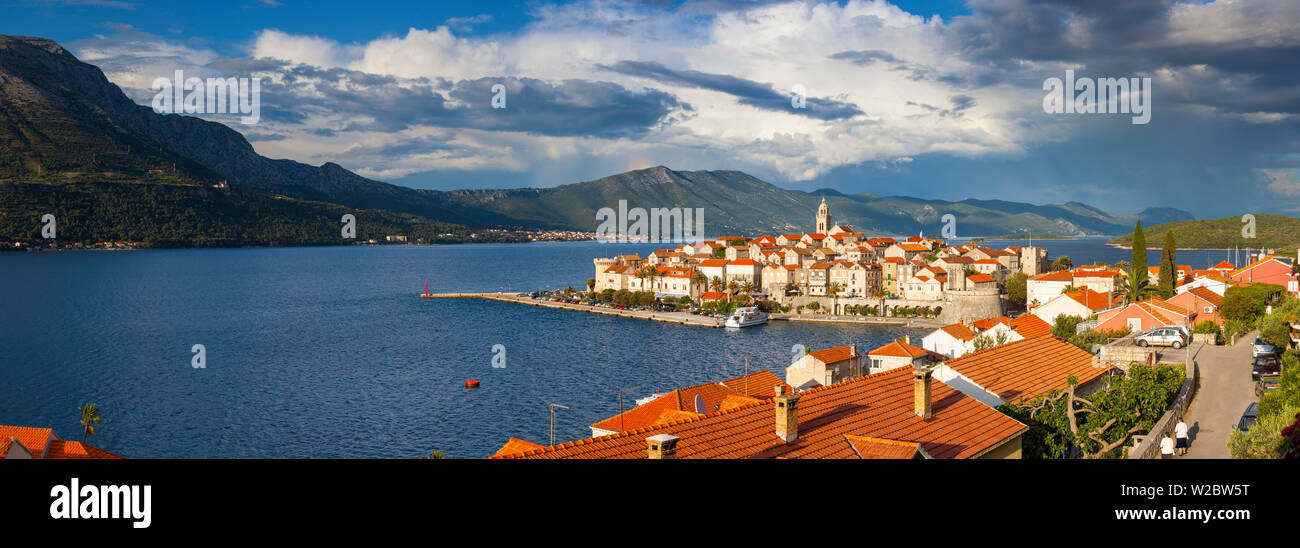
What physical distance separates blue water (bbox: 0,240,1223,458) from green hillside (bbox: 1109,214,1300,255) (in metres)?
116

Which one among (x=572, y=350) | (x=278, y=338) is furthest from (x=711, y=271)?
(x=278, y=338)

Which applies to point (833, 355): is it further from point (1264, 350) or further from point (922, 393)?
point (922, 393)

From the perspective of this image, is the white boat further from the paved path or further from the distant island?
the distant island

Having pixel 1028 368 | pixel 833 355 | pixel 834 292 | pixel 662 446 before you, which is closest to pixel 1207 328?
pixel 833 355

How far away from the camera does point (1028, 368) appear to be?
20.6 meters

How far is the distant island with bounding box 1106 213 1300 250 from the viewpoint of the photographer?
13812 cm

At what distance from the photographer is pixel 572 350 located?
184 ft

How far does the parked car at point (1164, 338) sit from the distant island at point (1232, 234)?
129m

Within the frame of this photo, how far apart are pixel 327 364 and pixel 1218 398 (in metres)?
46.2

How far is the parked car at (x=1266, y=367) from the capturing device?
18531 millimetres

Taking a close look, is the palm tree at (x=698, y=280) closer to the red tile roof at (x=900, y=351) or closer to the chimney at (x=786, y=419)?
the red tile roof at (x=900, y=351)
